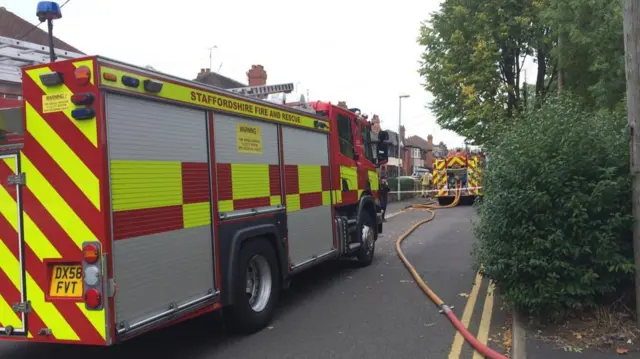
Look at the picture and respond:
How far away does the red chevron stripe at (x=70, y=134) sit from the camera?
3.92m

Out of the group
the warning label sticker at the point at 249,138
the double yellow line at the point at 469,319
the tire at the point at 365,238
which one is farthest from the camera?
the tire at the point at 365,238

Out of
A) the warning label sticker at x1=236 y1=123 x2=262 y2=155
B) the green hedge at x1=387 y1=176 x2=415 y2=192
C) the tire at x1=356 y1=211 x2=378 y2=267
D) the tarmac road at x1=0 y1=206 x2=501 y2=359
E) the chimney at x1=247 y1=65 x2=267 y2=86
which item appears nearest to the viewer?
the tarmac road at x1=0 y1=206 x2=501 y2=359

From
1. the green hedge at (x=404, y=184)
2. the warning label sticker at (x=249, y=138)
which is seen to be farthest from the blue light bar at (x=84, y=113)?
the green hedge at (x=404, y=184)

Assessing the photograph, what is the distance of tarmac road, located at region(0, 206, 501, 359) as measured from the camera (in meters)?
5.16

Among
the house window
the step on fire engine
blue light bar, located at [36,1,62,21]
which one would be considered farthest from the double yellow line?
the step on fire engine

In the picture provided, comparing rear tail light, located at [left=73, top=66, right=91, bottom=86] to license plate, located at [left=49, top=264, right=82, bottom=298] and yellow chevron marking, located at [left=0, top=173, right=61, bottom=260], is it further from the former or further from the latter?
license plate, located at [left=49, top=264, right=82, bottom=298]

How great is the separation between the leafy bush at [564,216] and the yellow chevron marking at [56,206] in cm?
393

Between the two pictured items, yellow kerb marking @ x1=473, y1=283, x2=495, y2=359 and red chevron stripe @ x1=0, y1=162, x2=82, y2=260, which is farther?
yellow kerb marking @ x1=473, y1=283, x2=495, y2=359

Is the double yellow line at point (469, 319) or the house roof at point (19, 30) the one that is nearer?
the double yellow line at point (469, 319)

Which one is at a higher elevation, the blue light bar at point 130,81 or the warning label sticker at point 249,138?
the blue light bar at point 130,81

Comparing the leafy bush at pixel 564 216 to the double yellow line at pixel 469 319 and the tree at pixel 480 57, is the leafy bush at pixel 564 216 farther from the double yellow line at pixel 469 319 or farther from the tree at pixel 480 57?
the tree at pixel 480 57

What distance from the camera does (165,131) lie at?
15.0 feet

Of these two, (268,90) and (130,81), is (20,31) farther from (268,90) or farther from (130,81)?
(130,81)

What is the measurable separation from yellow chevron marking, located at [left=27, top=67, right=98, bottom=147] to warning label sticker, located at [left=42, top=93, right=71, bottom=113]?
24 mm
